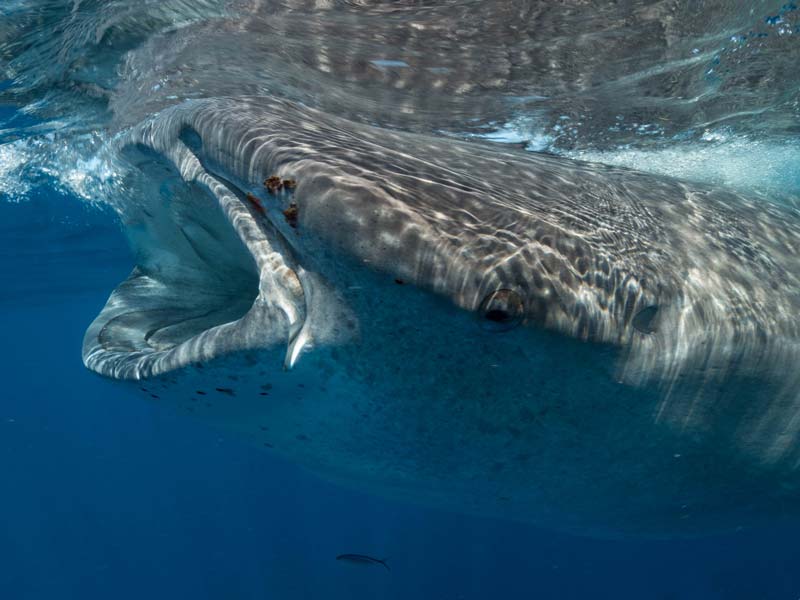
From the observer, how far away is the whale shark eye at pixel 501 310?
2061 millimetres

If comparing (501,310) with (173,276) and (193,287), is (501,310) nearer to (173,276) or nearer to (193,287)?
(193,287)

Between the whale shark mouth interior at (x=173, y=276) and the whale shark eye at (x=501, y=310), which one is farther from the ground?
the whale shark eye at (x=501, y=310)

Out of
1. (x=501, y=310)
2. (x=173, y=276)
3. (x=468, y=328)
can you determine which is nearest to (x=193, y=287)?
(x=173, y=276)

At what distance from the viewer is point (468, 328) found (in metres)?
2.15

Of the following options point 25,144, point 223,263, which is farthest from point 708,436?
point 25,144

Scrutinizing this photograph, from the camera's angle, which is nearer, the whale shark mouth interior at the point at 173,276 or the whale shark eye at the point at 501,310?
the whale shark eye at the point at 501,310

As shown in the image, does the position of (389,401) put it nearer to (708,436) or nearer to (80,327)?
(708,436)

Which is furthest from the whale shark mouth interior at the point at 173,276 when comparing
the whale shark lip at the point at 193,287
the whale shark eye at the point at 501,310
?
the whale shark eye at the point at 501,310

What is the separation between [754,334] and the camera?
2.92 m

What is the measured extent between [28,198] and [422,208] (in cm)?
1315

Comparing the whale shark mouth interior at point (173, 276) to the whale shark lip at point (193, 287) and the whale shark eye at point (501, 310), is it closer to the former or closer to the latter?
the whale shark lip at point (193, 287)

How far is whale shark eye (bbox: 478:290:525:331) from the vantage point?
81.1 inches

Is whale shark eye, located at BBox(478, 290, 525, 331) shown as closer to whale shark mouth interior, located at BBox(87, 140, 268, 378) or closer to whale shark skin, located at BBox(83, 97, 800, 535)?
whale shark skin, located at BBox(83, 97, 800, 535)

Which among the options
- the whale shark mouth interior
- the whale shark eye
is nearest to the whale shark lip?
the whale shark mouth interior
